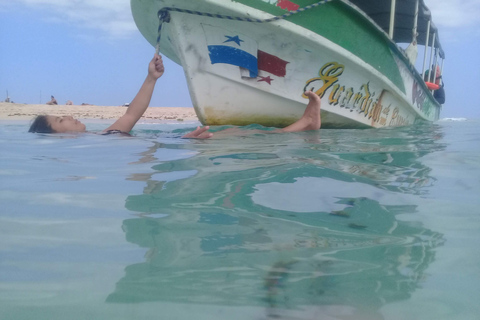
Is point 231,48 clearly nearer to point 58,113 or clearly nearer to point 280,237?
point 280,237

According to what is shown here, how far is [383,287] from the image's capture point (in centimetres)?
78

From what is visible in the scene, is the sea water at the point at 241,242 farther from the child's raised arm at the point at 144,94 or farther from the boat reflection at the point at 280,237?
the child's raised arm at the point at 144,94

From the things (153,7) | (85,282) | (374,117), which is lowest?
(85,282)

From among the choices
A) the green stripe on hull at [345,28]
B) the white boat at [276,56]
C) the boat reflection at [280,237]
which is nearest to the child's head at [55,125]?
the white boat at [276,56]

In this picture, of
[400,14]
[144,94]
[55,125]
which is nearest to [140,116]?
[144,94]

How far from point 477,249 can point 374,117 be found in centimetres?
415

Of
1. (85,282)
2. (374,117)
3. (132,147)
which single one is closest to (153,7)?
(132,147)

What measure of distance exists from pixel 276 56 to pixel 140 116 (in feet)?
4.94

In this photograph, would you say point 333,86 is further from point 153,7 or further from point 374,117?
point 153,7

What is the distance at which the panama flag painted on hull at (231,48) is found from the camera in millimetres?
3762

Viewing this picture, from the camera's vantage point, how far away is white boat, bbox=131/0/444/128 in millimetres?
3662

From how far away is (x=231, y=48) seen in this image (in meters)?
3.84

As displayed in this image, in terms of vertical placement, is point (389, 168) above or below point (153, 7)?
below

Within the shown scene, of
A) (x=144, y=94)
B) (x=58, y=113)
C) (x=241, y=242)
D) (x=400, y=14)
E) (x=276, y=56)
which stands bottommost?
(x=241, y=242)
